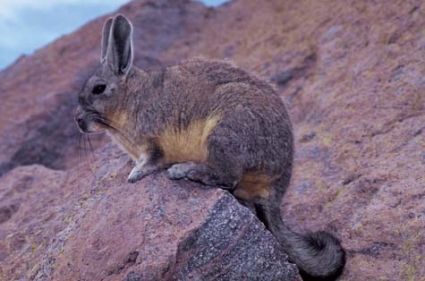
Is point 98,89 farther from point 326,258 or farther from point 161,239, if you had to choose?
point 326,258

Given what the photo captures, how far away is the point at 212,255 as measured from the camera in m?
5.03

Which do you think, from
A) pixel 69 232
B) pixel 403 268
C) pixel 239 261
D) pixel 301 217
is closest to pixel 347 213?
pixel 301 217

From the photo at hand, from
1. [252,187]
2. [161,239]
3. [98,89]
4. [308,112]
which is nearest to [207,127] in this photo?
[252,187]

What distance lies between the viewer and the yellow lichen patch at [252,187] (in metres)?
5.81

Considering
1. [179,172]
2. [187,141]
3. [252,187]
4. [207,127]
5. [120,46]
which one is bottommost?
[252,187]

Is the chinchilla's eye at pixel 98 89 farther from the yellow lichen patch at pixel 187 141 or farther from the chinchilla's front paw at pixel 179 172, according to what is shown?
the chinchilla's front paw at pixel 179 172

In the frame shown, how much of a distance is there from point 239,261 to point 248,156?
95cm

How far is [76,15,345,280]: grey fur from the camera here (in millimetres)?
5633

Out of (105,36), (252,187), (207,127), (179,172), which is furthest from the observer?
(105,36)

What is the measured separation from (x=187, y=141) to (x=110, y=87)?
0.99 meters

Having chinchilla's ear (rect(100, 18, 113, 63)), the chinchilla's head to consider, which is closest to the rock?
the chinchilla's head

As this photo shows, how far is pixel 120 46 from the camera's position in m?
6.41

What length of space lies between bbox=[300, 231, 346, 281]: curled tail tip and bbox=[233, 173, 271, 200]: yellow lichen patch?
0.59m

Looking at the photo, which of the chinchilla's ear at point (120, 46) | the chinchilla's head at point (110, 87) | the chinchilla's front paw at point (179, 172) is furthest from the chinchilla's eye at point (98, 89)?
the chinchilla's front paw at point (179, 172)
